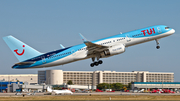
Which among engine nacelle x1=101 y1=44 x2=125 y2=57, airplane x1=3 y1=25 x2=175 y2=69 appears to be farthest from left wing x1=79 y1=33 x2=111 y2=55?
Result: engine nacelle x1=101 y1=44 x2=125 y2=57

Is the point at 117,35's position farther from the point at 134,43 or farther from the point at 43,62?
the point at 43,62

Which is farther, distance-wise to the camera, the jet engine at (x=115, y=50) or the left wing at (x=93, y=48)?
the jet engine at (x=115, y=50)

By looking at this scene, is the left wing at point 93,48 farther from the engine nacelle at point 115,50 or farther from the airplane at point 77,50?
the engine nacelle at point 115,50

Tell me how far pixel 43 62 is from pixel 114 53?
1731 centimetres

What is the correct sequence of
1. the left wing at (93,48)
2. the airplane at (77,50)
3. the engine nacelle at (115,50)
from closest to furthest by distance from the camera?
the left wing at (93,48)
the airplane at (77,50)
the engine nacelle at (115,50)

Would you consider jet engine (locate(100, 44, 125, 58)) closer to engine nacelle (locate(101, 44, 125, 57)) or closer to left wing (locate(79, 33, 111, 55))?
engine nacelle (locate(101, 44, 125, 57))

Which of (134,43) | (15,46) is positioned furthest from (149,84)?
(15,46)

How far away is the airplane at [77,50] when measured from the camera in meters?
Answer: 68.4

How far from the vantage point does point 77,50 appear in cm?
6988

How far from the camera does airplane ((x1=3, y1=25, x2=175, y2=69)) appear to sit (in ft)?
224

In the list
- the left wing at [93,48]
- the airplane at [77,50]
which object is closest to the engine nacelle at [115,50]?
the airplane at [77,50]

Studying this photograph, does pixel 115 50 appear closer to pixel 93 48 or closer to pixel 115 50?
pixel 115 50

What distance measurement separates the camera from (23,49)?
69.4 m

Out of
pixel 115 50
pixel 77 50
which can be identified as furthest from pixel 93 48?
pixel 115 50
